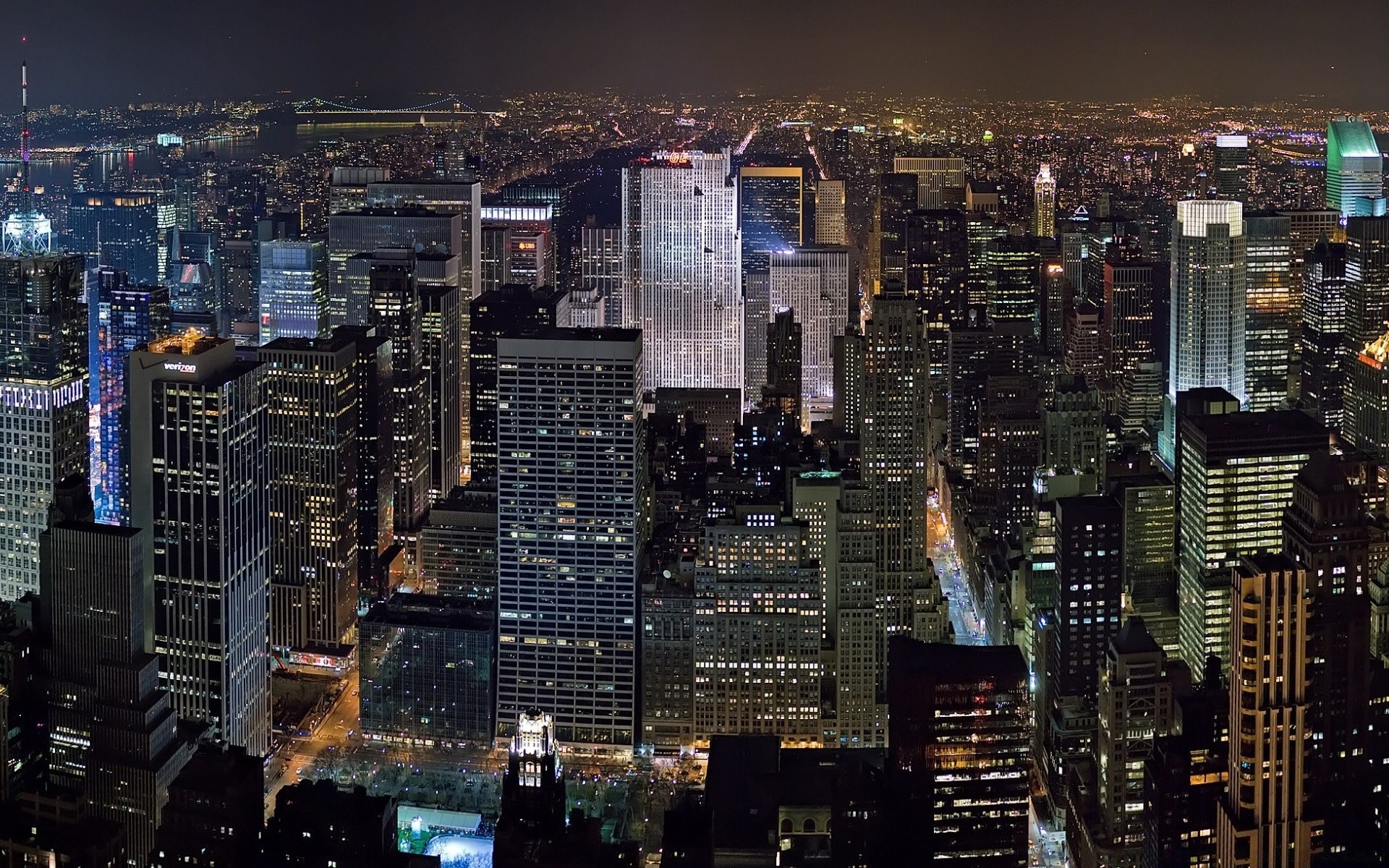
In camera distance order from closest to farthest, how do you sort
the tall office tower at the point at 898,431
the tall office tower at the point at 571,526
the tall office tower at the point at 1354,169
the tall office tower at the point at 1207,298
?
the tall office tower at the point at 571,526, the tall office tower at the point at 1354,169, the tall office tower at the point at 898,431, the tall office tower at the point at 1207,298

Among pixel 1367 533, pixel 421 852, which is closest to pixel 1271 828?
pixel 1367 533

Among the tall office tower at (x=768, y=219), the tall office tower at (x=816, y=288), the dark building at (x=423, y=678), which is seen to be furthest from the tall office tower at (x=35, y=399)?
the tall office tower at (x=768, y=219)

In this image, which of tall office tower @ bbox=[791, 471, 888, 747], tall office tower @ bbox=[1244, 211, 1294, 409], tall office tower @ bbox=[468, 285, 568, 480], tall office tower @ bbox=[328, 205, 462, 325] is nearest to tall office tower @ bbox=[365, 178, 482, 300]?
tall office tower @ bbox=[328, 205, 462, 325]

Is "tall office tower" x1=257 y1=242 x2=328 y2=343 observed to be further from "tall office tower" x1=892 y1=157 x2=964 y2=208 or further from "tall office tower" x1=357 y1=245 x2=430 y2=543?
"tall office tower" x1=892 y1=157 x2=964 y2=208

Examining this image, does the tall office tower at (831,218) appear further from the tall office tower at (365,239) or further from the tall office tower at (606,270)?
the tall office tower at (365,239)

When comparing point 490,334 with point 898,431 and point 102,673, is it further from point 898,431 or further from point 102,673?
point 102,673

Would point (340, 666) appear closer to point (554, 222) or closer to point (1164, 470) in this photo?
point (1164, 470)
